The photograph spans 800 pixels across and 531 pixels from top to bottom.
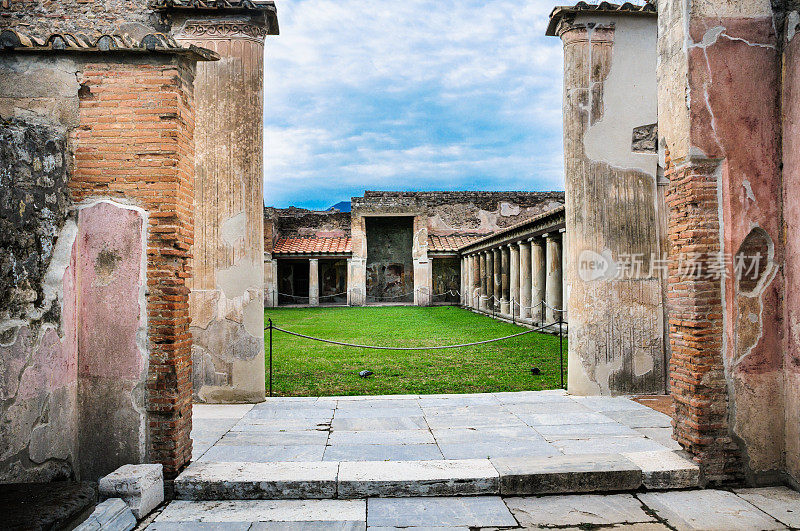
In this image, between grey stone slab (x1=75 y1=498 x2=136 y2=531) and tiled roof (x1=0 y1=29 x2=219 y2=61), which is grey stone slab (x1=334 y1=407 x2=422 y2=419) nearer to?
grey stone slab (x1=75 y1=498 x2=136 y2=531)

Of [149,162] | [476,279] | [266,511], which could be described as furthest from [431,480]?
[476,279]

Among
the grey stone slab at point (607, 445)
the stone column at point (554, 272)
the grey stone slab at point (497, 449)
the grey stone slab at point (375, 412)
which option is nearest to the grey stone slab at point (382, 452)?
the grey stone slab at point (497, 449)

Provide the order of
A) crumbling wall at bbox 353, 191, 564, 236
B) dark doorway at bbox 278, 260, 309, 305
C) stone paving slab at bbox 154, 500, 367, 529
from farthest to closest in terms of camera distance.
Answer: crumbling wall at bbox 353, 191, 564, 236 → dark doorway at bbox 278, 260, 309, 305 → stone paving slab at bbox 154, 500, 367, 529

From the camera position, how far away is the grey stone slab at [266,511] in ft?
10.6

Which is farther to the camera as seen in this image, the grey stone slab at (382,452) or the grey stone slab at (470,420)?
the grey stone slab at (470,420)

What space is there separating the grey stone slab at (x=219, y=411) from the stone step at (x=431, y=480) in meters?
1.73

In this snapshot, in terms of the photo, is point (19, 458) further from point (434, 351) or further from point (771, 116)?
point (434, 351)

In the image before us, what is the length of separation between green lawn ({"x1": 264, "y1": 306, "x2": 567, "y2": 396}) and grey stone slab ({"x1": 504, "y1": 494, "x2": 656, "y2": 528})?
3138 mm

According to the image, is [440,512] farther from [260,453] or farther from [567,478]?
[260,453]

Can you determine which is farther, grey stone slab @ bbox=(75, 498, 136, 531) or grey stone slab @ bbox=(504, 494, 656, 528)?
grey stone slab @ bbox=(504, 494, 656, 528)

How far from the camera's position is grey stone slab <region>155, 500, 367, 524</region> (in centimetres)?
323

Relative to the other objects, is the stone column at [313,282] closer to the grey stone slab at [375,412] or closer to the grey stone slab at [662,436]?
the grey stone slab at [375,412]

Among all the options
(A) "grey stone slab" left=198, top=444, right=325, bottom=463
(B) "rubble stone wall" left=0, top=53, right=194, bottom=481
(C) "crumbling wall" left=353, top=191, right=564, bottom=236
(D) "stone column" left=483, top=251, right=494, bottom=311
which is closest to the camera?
(B) "rubble stone wall" left=0, top=53, right=194, bottom=481

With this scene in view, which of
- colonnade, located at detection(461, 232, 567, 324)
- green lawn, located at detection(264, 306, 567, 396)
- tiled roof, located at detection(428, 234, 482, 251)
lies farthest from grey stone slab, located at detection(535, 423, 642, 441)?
tiled roof, located at detection(428, 234, 482, 251)
